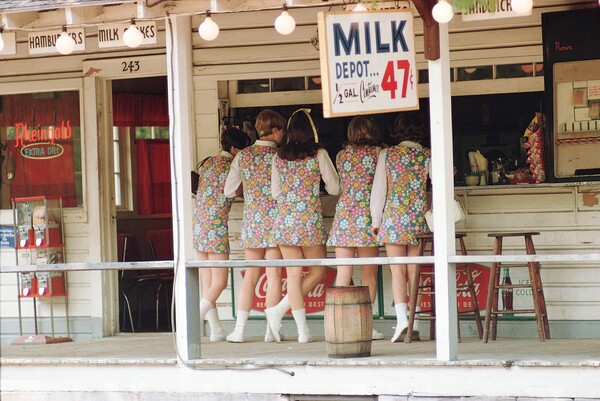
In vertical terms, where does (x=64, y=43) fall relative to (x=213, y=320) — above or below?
above

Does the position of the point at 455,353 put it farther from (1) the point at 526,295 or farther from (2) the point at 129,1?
(2) the point at 129,1

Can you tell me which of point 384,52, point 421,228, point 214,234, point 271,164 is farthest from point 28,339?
point 384,52

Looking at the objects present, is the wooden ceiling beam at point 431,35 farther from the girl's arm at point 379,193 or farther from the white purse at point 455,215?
the girl's arm at point 379,193

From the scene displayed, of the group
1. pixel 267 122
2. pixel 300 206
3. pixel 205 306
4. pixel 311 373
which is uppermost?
pixel 267 122

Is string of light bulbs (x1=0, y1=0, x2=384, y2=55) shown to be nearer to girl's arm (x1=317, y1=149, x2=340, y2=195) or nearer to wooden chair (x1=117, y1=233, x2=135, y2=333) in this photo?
girl's arm (x1=317, y1=149, x2=340, y2=195)

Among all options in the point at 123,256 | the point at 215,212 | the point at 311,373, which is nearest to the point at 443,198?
the point at 311,373

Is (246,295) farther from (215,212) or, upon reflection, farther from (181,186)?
(181,186)

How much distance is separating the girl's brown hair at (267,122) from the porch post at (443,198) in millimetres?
2081

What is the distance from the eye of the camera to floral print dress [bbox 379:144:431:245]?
371 inches

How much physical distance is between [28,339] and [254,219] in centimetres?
282

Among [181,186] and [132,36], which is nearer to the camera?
[132,36]

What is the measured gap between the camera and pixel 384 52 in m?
7.99

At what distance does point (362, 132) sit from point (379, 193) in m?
0.53

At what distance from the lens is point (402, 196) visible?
9438mm
